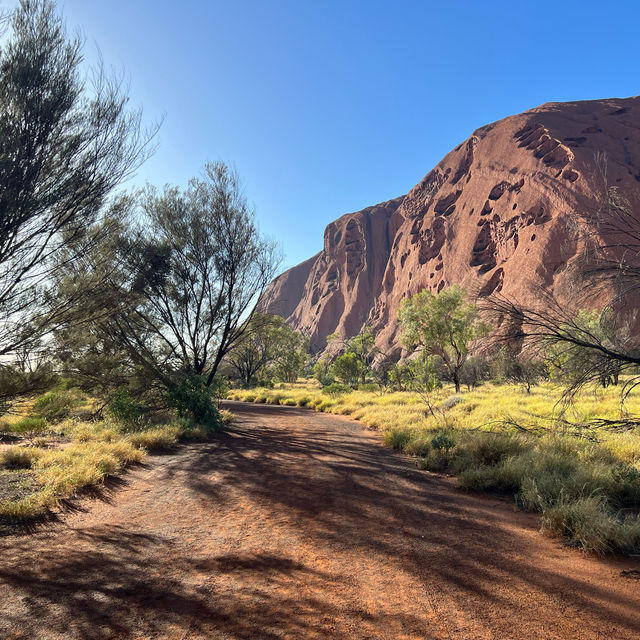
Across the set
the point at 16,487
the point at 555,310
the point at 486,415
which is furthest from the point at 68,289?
the point at 486,415

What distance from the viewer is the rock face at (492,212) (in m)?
53.1

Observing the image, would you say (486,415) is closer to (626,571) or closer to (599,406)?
(599,406)

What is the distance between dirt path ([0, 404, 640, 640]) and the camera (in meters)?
2.48

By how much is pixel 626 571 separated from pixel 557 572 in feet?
2.03

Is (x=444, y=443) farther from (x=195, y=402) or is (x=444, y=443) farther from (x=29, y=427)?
(x=29, y=427)

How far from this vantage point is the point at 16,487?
17.8ft

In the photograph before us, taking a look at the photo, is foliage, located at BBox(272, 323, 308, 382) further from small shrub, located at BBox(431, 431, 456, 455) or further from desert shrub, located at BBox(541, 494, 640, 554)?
desert shrub, located at BBox(541, 494, 640, 554)

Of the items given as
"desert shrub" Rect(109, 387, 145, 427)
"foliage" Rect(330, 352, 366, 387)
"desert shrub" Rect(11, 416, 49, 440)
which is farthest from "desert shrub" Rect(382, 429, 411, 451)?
"foliage" Rect(330, 352, 366, 387)

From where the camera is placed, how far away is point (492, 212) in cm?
6462

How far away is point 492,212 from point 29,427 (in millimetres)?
70993

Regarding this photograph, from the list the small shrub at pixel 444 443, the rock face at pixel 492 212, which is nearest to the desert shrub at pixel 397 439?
the small shrub at pixel 444 443

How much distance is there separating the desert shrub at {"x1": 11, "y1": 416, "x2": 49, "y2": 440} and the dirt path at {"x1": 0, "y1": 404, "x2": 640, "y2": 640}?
20.0 feet

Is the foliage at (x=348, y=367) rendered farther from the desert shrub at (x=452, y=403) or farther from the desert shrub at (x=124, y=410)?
the desert shrub at (x=124, y=410)

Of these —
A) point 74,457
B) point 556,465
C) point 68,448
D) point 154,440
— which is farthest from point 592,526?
point 68,448
